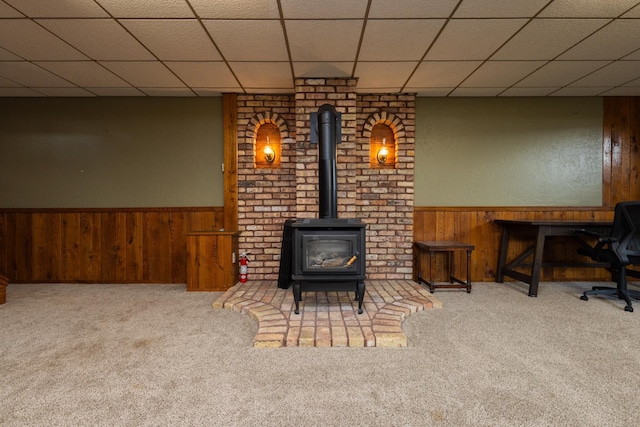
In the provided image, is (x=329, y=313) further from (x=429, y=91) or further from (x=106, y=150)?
(x=106, y=150)

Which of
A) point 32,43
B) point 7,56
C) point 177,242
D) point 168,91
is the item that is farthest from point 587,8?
point 7,56

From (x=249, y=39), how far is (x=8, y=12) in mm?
1662

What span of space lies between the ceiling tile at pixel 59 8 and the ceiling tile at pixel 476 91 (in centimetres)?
352

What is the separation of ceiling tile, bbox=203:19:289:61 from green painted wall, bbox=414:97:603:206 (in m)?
2.09

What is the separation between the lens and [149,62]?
2.94 m

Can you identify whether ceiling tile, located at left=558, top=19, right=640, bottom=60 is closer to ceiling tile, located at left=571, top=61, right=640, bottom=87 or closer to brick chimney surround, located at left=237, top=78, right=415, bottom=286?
ceiling tile, located at left=571, top=61, right=640, bottom=87

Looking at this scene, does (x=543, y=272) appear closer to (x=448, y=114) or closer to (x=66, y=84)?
(x=448, y=114)

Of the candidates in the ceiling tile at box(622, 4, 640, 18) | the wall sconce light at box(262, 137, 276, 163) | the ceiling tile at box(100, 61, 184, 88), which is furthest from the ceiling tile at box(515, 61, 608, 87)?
the ceiling tile at box(100, 61, 184, 88)

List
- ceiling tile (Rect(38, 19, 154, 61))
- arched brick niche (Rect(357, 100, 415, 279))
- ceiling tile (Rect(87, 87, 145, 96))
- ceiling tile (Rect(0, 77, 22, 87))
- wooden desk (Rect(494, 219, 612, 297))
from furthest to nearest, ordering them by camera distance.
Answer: arched brick niche (Rect(357, 100, 415, 279)) < ceiling tile (Rect(87, 87, 145, 96)) < ceiling tile (Rect(0, 77, 22, 87)) < wooden desk (Rect(494, 219, 612, 297)) < ceiling tile (Rect(38, 19, 154, 61))

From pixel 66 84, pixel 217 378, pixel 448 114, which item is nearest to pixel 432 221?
pixel 448 114

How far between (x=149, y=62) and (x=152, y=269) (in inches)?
94.2

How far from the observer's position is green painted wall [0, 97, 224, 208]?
386 centimetres

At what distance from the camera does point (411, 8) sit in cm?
216

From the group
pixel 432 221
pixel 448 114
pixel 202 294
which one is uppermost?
pixel 448 114
